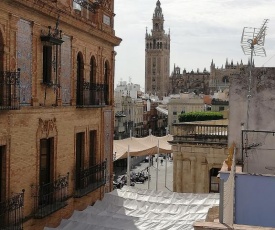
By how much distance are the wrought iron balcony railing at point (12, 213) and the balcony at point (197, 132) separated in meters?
14.5

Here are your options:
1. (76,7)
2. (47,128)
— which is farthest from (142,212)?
(76,7)

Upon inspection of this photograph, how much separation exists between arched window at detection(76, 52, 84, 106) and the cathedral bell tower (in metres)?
148

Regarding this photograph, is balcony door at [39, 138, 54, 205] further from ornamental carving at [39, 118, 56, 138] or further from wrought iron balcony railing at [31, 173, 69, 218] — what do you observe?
ornamental carving at [39, 118, 56, 138]

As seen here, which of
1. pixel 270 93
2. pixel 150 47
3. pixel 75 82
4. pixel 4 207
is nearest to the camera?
pixel 4 207

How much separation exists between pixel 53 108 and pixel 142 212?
4.29 m

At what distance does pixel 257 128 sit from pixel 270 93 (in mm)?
974

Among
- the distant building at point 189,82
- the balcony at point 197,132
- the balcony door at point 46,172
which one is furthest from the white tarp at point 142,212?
the distant building at point 189,82

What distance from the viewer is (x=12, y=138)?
36.1 ft

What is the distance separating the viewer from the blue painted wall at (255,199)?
9180 mm

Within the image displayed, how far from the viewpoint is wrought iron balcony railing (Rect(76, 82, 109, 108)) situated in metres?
15.0

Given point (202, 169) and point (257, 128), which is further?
point (202, 169)

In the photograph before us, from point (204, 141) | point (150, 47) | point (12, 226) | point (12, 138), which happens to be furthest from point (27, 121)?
point (150, 47)

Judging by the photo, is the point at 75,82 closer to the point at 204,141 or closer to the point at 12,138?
the point at 12,138

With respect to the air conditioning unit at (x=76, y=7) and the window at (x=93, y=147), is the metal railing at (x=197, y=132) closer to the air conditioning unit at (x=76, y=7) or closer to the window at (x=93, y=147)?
the window at (x=93, y=147)
